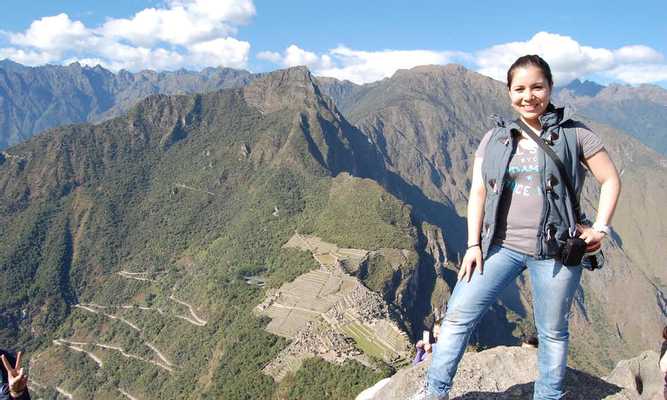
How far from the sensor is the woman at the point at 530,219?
550 cm

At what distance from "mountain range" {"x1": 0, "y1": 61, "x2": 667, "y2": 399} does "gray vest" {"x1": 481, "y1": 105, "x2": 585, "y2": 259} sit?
33736 millimetres

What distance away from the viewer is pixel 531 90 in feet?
18.5

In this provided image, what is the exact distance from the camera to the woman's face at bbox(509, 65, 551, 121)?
5621 millimetres

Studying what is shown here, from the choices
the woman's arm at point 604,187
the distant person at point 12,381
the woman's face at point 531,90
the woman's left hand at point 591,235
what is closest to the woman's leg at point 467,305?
the woman's left hand at point 591,235

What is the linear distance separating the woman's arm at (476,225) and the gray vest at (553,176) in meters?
0.21

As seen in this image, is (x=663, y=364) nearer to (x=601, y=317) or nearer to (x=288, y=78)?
(x=288, y=78)

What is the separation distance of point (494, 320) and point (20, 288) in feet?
350

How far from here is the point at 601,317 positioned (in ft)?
558

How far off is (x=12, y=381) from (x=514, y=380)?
8.25 m

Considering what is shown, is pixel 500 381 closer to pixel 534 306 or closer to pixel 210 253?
pixel 534 306

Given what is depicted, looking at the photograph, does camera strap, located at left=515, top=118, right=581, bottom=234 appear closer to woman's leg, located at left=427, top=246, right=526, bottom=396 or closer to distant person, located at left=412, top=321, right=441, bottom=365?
woman's leg, located at left=427, top=246, right=526, bottom=396

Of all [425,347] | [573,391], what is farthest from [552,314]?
[425,347]

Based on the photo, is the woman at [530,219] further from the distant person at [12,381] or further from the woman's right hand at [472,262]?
the distant person at [12,381]

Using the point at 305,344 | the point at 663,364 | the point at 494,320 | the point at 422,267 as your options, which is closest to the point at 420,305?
the point at 422,267
